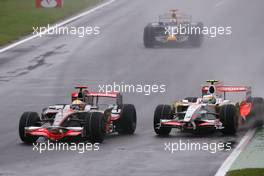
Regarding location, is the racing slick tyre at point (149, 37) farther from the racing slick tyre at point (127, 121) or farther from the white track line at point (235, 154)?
the white track line at point (235, 154)

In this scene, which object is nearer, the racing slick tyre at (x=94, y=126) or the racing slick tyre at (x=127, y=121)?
the racing slick tyre at (x=94, y=126)

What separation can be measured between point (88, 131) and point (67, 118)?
38.3 inches

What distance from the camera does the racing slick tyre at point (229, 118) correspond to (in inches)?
1138

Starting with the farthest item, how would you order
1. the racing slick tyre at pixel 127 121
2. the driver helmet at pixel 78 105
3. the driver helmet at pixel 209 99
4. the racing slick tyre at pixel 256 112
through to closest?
the racing slick tyre at pixel 256 112 → the driver helmet at pixel 209 99 → the racing slick tyre at pixel 127 121 → the driver helmet at pixel 78 105

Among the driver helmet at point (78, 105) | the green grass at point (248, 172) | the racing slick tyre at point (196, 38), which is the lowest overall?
the green grass at point (248, 172)

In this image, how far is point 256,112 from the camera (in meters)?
31.3

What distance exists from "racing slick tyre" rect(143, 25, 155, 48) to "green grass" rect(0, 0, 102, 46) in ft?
23.0

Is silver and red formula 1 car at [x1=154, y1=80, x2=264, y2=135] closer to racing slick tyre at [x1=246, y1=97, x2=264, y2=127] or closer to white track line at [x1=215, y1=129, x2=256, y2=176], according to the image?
racing slick tyre at [x1=246, y1=97, x2=264, y2=127]

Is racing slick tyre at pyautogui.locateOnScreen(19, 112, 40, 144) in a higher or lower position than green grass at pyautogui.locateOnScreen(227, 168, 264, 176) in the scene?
higher

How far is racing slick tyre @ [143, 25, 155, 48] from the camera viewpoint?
4966 centimetres

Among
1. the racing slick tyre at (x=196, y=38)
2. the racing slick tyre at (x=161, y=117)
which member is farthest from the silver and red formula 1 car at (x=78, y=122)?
the racing slick tyre at (x=196, y=38)

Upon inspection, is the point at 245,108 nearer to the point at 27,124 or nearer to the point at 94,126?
the point at 94,126

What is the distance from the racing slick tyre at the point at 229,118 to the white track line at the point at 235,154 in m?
0.45

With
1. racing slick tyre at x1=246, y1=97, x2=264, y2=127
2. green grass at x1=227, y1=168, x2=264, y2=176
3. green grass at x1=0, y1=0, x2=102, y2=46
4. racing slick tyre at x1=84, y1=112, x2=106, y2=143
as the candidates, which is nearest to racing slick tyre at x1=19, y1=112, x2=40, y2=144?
racing slick tyre at x1=84, y1=112, x2=106, y2=143
